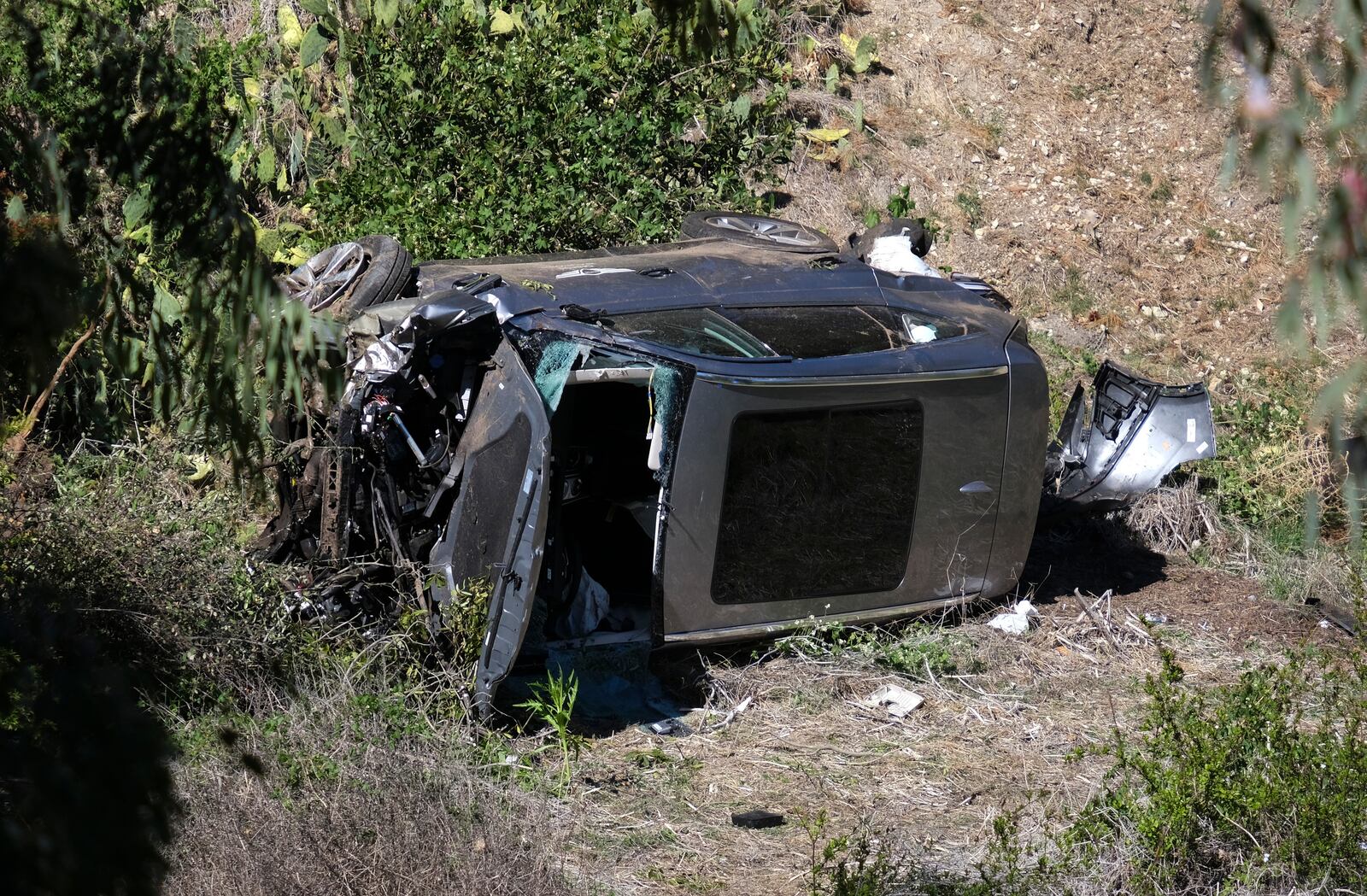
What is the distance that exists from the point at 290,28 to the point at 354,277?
227 inches

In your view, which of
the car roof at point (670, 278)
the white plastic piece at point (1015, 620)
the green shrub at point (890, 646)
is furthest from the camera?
the white plastic piece at point (1015, 620)

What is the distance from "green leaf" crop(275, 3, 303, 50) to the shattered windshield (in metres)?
6.55

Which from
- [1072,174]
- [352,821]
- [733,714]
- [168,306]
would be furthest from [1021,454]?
[1072,174]

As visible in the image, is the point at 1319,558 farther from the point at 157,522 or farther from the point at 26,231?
the point at 26,231

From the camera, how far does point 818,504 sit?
6031mm

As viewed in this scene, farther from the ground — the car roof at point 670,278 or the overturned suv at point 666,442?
the car roof at point 670,278

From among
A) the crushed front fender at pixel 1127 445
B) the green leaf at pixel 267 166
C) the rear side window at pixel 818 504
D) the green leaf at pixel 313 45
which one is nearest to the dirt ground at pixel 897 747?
the rear side window at pixel 818 504

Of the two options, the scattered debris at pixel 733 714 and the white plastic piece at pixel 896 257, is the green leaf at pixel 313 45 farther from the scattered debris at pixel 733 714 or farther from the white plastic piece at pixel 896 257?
the scattered debris at pixel 733 714

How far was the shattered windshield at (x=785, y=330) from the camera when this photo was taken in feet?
19.4

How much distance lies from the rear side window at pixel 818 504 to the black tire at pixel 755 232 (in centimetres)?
156

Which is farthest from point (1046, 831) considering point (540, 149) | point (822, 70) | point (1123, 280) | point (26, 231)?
point (822, 70)

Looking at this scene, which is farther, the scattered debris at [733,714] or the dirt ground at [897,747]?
the scattered debris at [733,714]

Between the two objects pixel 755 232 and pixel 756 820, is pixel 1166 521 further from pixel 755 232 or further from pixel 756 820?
pixel 756 820

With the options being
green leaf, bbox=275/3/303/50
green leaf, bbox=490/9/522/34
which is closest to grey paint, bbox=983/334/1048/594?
green leaf, bbox=490/9/522/34
